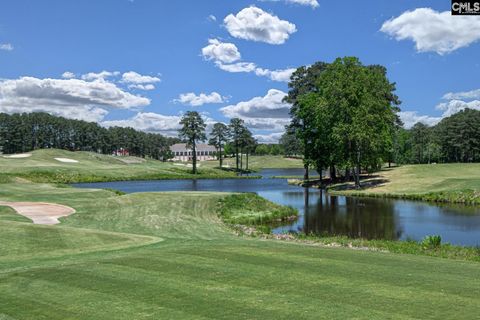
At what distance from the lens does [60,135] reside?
176750 millimetres

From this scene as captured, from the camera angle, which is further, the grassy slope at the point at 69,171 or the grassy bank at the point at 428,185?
the grassy slope at the point at 69,171

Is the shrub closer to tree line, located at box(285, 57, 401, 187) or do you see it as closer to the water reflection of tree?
the water reflection of tree

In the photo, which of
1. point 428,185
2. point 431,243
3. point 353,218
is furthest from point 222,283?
point 428,185

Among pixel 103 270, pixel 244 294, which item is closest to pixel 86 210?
pixel 103 270

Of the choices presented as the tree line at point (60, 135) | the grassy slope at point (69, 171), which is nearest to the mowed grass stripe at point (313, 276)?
the grassy slope at point (69, 171)

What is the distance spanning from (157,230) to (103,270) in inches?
529

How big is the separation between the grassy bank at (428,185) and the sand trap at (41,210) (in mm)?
37895

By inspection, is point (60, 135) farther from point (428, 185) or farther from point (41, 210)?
point (41, 210)

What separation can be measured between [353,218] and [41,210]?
24061 millimetres

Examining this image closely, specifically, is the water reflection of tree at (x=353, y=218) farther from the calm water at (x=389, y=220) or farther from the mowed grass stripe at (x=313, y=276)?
the mowed grass stripe at (x=313, y=276)

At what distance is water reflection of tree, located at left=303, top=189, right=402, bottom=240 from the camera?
29078mm

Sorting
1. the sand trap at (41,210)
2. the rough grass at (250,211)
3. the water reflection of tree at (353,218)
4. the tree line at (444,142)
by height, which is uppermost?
the tree line at (444,142)

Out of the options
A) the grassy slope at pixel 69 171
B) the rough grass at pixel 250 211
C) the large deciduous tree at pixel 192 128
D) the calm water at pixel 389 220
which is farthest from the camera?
the large deciduous tree at pixel 192 128

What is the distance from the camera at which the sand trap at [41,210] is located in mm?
27091
